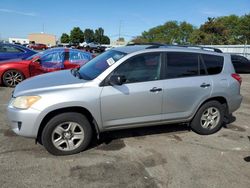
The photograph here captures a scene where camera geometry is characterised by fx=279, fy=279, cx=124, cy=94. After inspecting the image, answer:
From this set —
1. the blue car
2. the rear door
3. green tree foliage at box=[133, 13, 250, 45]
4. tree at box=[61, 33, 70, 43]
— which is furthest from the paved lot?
tree at box=[61, 33, 70, 43]

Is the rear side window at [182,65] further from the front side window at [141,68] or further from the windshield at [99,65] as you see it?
the windshield at [99,65]

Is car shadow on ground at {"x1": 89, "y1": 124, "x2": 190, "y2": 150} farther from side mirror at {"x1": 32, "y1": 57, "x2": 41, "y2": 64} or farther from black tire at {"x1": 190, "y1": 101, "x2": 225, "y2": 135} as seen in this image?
side mirror at {"x1": 32, "y1": 57, "x2": 41, "y2": 64}

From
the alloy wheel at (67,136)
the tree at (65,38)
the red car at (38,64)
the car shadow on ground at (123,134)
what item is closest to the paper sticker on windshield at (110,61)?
the alloy wheel at (67,136)

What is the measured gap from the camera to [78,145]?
4.45 m

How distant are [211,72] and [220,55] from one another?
1.58ft

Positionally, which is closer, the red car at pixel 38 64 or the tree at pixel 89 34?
the red car at pixel 38 64

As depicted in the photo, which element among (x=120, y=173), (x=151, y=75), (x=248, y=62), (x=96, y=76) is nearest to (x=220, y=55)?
(x=151, y=75)

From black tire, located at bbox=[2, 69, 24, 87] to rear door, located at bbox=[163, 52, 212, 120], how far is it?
6.39 metres

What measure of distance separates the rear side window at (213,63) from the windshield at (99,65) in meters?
1.73

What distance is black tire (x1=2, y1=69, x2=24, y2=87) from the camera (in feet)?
31.3

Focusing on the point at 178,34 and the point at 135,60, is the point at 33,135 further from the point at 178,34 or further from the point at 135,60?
the point at 178,34

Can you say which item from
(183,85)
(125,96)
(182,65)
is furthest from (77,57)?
(125,96)

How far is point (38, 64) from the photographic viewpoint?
9.87 m

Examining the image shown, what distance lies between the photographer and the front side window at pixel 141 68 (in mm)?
4600
